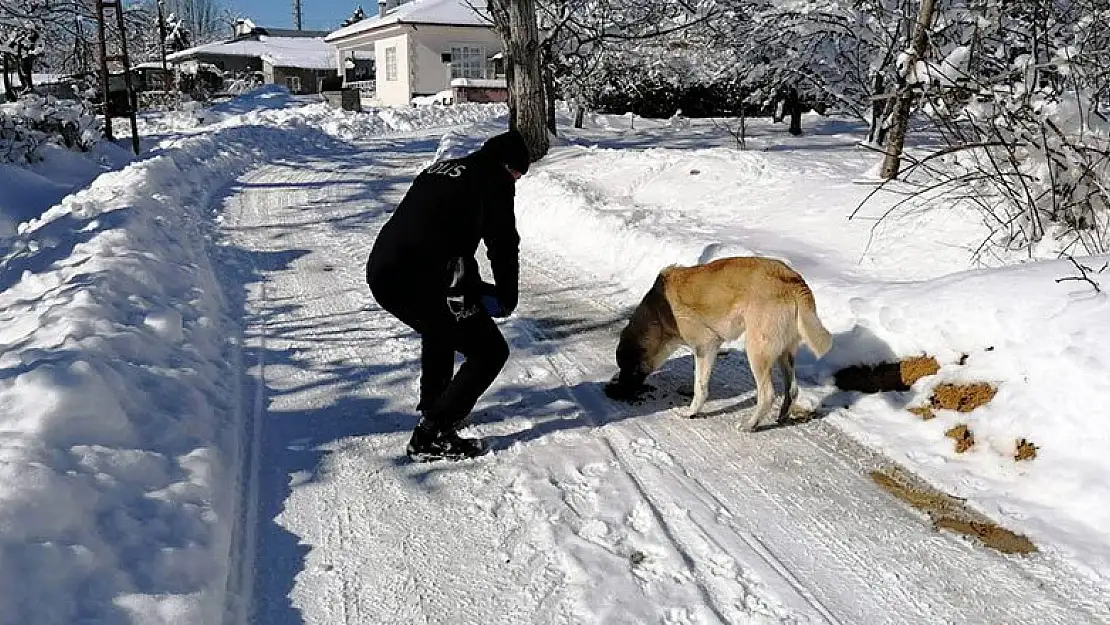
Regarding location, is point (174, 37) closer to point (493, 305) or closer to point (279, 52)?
point (279, 52)

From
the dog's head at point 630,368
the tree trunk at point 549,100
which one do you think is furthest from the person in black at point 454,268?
the tree trunk at point 549,100

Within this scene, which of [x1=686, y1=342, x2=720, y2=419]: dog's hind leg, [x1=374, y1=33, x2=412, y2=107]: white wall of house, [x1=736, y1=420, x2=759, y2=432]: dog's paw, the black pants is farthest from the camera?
[x1=374, y1=33, x2=412, y2=107]: white wall of house

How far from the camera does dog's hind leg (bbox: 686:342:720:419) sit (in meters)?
4.98

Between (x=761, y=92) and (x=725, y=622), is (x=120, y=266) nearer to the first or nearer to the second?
(x=725, y=622)

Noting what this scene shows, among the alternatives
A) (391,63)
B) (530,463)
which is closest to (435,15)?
(391,63)

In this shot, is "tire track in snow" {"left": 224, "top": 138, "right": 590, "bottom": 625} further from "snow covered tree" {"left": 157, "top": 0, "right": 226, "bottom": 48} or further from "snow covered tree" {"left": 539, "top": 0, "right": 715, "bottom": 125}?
"snow covered tree" {"left": 157, "top": 0, "right": 226, "bottom": 48}

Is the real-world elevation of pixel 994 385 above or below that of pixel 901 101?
below

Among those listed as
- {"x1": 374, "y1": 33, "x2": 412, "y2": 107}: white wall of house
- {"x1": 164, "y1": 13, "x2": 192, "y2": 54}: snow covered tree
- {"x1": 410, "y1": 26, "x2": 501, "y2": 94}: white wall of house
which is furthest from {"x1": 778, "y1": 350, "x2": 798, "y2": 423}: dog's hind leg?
{"x1": 164, "y1": 13, "x2": 192, "y2": 54}: snow covered tree

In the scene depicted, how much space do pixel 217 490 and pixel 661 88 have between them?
2564 centimetres

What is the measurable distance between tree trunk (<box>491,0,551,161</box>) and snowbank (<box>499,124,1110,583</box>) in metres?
4.88

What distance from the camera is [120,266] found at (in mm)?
6723

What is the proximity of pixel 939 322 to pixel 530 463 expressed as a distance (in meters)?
2.74

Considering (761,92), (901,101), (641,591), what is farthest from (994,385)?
(761,92)

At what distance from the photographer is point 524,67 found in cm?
1403
